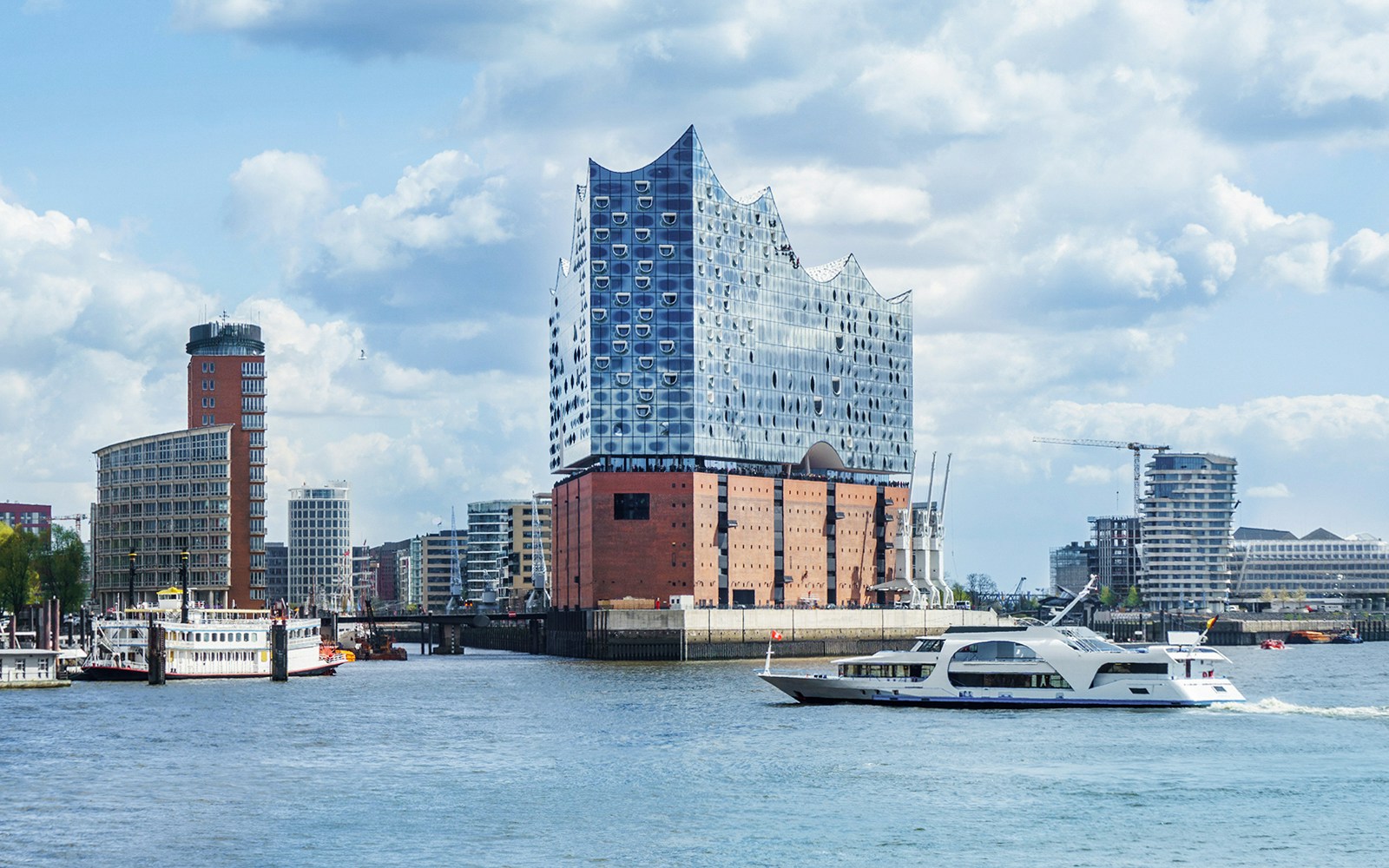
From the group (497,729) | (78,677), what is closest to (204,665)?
(78,677)

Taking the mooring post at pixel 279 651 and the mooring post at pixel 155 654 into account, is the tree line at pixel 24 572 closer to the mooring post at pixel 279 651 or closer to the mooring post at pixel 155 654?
the mooring post at pixel 279 651

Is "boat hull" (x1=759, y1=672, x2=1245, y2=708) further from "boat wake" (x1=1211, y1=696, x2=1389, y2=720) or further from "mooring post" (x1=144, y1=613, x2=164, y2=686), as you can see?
"mooring post" (x1=144, y1=613, x2=164, y2=686)

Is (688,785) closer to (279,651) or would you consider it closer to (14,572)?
(279,651)

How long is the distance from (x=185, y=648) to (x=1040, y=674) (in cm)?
6756

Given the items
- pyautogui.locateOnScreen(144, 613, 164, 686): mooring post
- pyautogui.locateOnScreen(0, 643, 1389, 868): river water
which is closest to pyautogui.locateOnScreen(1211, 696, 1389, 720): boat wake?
pyautogui.locateOnScreen(0, 643, 1389, 868): river water

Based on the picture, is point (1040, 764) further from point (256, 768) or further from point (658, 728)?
point (256, 768)

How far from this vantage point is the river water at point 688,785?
57.8 metres

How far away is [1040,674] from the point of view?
4077 inches

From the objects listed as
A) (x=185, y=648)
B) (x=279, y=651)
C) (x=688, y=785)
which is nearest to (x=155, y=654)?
(x=185, y=648)

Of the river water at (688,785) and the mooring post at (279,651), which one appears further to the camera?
the mooring post at (279,651)

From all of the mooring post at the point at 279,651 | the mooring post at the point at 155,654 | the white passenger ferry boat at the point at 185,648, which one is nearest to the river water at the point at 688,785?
the mooring post at the point at 155,654

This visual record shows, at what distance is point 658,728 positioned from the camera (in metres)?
98.8

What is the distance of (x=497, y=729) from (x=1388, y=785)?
46531 mm

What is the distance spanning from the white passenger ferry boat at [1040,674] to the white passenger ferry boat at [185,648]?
187ft
